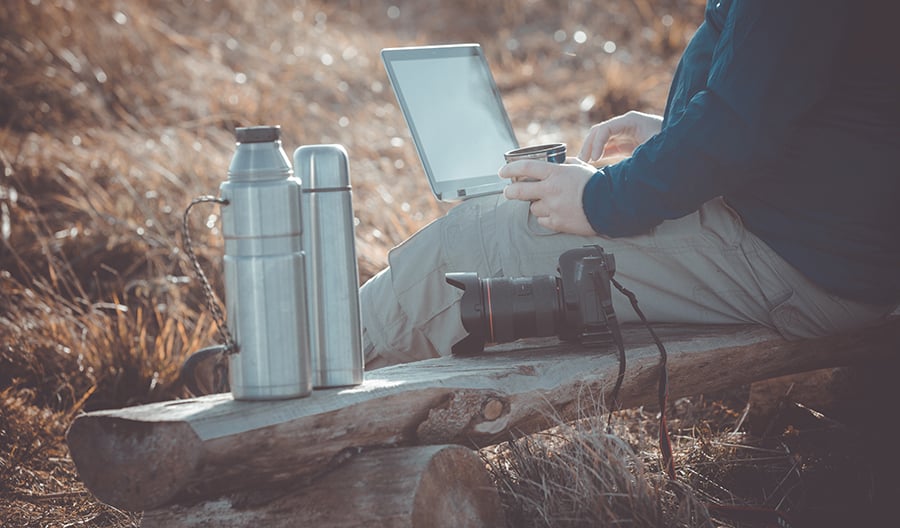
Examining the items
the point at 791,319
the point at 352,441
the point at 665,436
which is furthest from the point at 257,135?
the point at 791,319

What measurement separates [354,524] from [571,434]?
1.75 feet

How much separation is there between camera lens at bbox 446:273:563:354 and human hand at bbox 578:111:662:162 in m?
0.74

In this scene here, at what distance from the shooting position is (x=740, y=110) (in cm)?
201

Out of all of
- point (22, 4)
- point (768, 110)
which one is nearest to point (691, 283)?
point (768, 110)

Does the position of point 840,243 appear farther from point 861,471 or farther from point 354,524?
point 354,524

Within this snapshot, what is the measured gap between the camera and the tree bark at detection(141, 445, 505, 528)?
1.75m

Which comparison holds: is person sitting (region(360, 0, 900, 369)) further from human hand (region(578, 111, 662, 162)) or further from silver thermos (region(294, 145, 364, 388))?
silver thermos (region(294, 145, 364, 388))

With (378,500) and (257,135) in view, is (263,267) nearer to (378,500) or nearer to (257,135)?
(257,135)

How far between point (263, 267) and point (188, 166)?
3112 mm

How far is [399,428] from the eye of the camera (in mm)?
1888

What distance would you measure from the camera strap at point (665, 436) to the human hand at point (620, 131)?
2.13 ft

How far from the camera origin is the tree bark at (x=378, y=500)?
1.75 meters

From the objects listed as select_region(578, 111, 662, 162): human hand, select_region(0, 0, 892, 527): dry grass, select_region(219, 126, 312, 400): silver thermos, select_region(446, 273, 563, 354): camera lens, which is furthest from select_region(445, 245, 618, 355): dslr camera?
select_region(578, 111, 662, 162): human hand

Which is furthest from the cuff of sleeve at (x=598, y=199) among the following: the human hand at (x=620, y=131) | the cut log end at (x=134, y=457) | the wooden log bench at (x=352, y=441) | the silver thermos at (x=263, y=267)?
the cut log end at (x=134, y=457)
